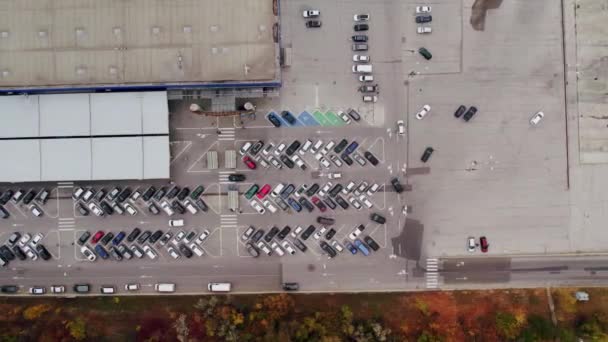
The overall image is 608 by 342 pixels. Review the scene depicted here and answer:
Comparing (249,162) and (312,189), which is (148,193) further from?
(312,189)

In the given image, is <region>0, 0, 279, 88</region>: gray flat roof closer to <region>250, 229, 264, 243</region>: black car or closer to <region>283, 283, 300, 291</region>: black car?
<region>250, 229, 264, 243</region>: black car

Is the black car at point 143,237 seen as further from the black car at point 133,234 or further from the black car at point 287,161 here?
the black car at point 287,161

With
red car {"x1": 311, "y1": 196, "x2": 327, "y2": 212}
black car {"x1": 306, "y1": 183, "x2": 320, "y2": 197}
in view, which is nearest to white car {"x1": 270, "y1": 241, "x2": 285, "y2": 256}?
red car {"x1": 311, "y1": 196, "x2": 327, "y2": 212}

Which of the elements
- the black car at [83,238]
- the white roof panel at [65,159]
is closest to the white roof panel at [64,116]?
the white roof panel at [65,159]

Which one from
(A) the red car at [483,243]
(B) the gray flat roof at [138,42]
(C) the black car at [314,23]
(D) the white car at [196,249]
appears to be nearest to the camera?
(B) the gray flat roof at [138,42]

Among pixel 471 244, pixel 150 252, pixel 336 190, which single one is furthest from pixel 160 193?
pixel 471 244

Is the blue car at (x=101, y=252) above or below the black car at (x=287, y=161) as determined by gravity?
below
